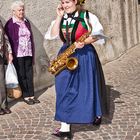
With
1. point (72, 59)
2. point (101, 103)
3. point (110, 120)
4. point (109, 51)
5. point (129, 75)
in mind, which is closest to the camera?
point (72, 59)

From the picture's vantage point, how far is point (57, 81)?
559 cm

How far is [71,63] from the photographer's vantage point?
5520mm

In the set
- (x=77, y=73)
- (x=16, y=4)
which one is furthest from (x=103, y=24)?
(x=77, y=73)

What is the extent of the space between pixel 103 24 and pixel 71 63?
4.64 m

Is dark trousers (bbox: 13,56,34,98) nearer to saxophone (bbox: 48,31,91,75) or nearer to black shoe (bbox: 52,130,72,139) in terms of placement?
saxophone (bbox: 48,31,91,75)

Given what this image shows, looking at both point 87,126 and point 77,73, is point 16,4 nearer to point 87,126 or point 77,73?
point 77,73

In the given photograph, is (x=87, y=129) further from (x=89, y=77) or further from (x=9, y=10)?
(x=9, y=10)

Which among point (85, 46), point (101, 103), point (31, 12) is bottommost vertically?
point (101, 103)

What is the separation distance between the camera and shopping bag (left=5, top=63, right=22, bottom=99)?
6666 millimetres

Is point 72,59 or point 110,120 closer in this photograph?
point 72,59

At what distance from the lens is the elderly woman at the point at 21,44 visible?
6.73m

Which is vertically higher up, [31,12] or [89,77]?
[31,12]

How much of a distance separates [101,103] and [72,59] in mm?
791

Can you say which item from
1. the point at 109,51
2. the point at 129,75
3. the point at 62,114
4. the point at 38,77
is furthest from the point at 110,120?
the point at 109,51
